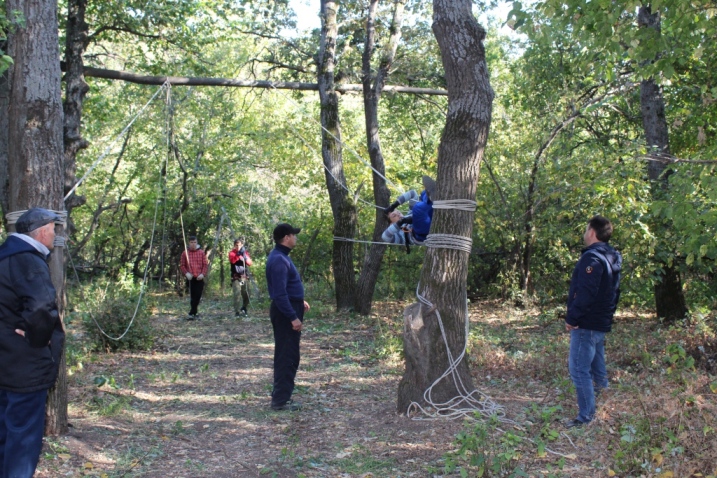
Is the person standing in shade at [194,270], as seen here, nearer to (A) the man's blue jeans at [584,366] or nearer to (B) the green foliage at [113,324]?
(B) the green foliage at [113,324]

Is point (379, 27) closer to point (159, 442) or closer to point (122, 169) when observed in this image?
point (159, 442)

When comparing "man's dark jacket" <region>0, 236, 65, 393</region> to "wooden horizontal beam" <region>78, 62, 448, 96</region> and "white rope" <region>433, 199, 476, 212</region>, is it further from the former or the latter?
"wooden horizontal beam" <region>78, 62, 448, 96</region>

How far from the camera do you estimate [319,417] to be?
6676mm

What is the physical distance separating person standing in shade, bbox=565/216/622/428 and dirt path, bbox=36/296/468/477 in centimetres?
108

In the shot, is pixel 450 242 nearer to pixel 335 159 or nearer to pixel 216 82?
pixel 216 82

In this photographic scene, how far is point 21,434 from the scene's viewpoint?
167 inches

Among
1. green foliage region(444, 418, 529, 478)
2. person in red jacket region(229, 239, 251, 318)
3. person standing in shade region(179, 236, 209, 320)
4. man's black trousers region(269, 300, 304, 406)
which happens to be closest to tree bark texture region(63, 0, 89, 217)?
person standing in shade region(179, 236, 209, 320)

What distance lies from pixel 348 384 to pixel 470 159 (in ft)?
10.8

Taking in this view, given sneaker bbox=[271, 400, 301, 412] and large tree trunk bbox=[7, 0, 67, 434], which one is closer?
large tree trunk bbox=[7, 0, 67, 434]

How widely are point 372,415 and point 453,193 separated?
226 cm

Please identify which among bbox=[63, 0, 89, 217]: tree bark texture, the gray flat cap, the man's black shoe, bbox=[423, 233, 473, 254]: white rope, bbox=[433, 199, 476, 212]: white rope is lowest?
the man's black shoe

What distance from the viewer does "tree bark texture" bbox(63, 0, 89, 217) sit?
35.0ft

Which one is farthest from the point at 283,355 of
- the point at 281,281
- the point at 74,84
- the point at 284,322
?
the point at 74,84

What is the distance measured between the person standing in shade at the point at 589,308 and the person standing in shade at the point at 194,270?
993 cm
